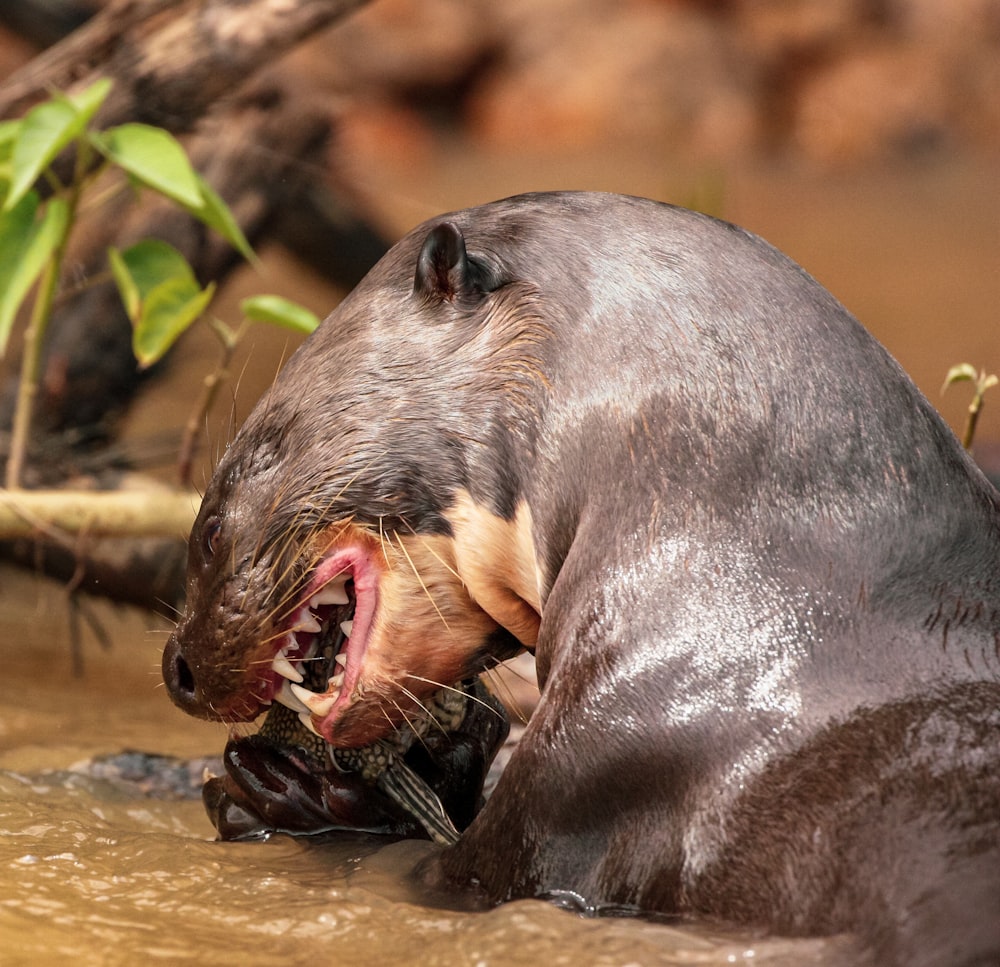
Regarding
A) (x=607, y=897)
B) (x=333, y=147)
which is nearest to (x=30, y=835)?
(x=607, y=897)

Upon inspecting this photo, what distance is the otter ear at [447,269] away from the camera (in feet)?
6.57

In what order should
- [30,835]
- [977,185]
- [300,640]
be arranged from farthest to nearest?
[977,185] → [300,640] → [30,835]

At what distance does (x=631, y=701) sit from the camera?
1.71m

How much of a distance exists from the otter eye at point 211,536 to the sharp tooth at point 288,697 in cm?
22

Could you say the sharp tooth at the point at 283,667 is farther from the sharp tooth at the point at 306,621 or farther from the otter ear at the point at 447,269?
the otter ear at the point at 447,269

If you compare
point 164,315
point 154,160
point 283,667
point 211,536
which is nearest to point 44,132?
point 154,160

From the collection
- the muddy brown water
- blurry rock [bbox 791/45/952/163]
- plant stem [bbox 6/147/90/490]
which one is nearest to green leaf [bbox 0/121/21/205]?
plant stem [bbox 6/147/90/490]

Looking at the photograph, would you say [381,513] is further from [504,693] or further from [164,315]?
[164,315]

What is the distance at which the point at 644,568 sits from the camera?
5.86 ft

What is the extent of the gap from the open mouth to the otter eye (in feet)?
0.57

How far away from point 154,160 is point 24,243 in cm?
35

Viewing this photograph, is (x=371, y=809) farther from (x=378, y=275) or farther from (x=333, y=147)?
(x=333, y=147)

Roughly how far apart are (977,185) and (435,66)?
4084mm

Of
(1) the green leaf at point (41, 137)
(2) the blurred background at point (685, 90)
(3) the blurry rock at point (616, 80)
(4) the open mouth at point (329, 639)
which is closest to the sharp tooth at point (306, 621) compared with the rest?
(4) the open mouth at point (329, 639)
